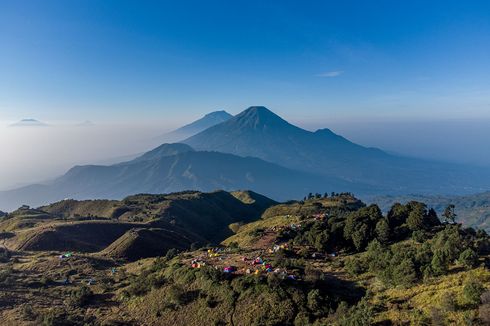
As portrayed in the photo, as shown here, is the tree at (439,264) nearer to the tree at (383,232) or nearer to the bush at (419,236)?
the bush at (419,236)

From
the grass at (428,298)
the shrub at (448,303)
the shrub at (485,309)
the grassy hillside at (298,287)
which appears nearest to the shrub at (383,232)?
the grassy hillside at (298,287)

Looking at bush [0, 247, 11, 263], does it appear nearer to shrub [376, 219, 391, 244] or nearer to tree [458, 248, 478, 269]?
shrub [376, 219, 391, 244]

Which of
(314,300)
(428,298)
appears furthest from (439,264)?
(314,300)

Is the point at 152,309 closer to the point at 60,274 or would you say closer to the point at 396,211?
the point at 60,274

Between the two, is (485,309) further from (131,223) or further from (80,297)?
(131,223)

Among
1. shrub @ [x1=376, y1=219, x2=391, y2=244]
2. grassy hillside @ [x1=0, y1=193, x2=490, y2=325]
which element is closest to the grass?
grassy hillside @ [x1=0, y1=193, x2=490, y2=325]
